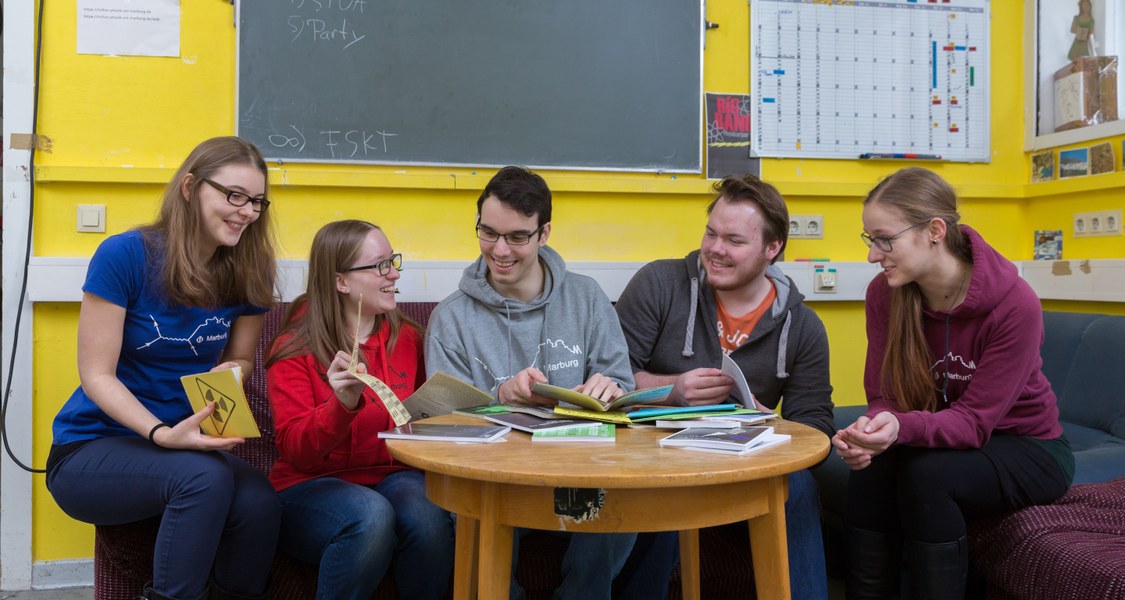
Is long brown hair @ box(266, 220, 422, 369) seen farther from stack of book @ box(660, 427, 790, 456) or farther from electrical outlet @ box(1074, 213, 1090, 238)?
electrical outlet @ box(1074, 213, 1090, 238)

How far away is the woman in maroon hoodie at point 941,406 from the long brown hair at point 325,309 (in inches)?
42.6

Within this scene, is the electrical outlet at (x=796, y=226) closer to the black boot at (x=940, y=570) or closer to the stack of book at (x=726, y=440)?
the black boot at (x=940, y=570)

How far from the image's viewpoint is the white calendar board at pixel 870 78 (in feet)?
10.0

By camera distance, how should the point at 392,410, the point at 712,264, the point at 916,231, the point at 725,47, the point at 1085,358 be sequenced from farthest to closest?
the point at 725,47
the point at 1085,358
the point at 712,264
the point at 916,231
the point at 392,410

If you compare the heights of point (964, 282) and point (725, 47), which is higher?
point (725, 47)

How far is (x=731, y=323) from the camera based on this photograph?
89.4 inches

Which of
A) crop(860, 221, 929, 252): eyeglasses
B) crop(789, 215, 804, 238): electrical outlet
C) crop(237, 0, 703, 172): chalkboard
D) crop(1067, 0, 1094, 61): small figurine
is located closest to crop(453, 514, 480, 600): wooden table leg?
crop(860, 221, 929, 252): eyeglasses

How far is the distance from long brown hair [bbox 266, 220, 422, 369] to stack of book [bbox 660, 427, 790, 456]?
32.8 inches

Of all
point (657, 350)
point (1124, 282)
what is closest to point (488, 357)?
point (657, 350)

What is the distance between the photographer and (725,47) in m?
3.02

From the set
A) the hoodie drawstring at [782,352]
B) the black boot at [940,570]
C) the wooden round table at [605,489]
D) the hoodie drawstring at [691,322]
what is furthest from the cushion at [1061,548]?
the hoodie drawstring at [691,322]

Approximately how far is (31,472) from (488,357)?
1523 millimetres

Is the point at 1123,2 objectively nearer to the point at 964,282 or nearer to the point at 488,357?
the point at 964,282

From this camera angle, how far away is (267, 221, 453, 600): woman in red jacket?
5.69 feet
